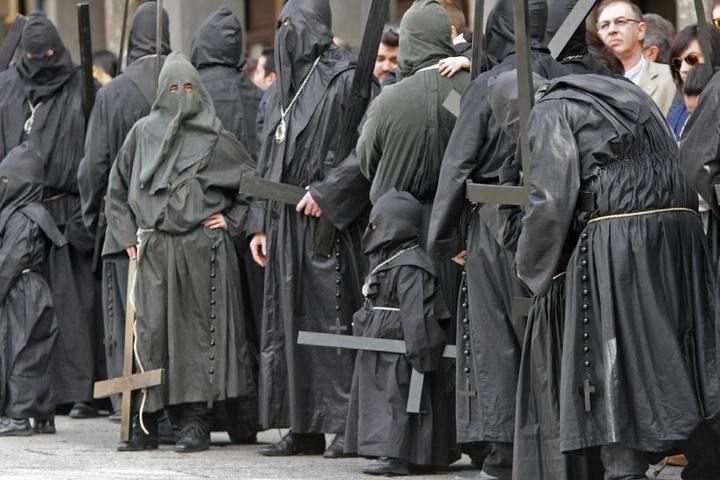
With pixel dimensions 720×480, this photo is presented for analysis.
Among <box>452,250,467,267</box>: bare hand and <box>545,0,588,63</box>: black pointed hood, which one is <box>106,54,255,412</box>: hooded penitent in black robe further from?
<box>545,0,588,63</box>: black pointed hood

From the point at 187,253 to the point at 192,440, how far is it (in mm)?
979

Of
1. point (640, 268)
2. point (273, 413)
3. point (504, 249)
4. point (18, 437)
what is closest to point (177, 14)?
point (18, 437)

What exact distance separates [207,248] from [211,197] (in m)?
0.27

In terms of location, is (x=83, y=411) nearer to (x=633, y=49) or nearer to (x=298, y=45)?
(x=298, y=45)

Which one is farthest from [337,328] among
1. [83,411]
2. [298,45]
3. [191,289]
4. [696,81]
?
[83,411]

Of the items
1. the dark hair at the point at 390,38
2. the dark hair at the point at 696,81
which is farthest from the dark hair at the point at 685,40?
the dark hair at the point at 390,38

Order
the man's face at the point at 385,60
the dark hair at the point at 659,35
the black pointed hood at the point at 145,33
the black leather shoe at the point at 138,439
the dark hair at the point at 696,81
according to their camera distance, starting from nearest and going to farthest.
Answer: the dark hair at the point at 696,81 → the black leather shoe at the point at 138,439 → the dark hair at the point at 659,35 → the man's face at the point at 385,60 → the black pointed hood at the point at 145,33

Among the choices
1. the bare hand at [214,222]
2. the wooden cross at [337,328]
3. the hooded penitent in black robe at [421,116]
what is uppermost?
the hooded penitent in black robe at [421,116]

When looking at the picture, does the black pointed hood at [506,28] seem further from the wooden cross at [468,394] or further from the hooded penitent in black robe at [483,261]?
the wooden cross at [468,394]

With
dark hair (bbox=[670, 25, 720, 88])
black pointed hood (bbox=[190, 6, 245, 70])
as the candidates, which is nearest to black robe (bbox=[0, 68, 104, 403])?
black pointed hood (bbox=[190, 6, 245, 70])

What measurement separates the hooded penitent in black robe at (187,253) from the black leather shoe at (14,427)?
138 cm

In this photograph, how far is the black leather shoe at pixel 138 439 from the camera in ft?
34.8

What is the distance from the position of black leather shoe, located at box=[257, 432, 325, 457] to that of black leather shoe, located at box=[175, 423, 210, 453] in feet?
1.04

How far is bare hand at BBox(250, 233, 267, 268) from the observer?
411 inches
